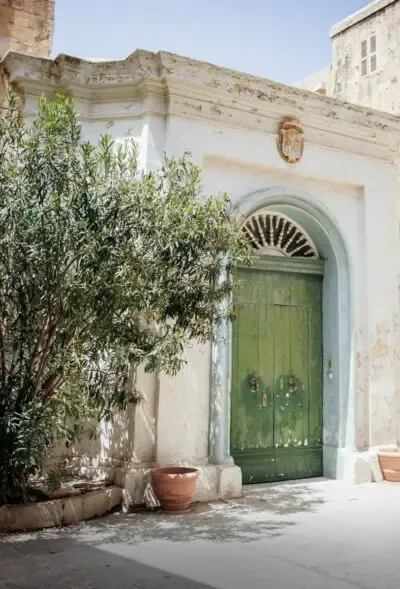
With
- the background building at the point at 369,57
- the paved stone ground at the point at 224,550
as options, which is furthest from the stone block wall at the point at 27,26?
the paved stone ground at the point at 224,550

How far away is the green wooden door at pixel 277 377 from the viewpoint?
701 cm

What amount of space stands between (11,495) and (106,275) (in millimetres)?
2213

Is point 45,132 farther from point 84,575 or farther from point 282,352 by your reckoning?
point 282,352

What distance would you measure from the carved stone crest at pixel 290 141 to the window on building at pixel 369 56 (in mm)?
5630

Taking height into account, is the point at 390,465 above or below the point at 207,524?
above

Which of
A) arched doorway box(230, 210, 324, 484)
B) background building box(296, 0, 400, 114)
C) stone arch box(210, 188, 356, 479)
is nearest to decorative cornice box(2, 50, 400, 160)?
stone arch box(210, 188, 356, 479)

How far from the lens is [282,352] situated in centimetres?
738

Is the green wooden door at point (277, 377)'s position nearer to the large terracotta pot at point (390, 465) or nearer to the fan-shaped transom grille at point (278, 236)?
the fan-shaped transom grille at point (278, 236)

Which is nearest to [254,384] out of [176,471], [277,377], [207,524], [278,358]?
[277,377]

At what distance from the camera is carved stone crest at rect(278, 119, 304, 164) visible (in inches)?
283

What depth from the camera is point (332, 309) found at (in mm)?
7613

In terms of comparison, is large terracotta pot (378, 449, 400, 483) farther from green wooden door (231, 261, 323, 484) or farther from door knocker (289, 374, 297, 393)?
door knocker (289, 374, 297, 393)

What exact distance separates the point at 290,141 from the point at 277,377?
304 cm

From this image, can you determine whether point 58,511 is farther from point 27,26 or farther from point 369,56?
point 369,56
